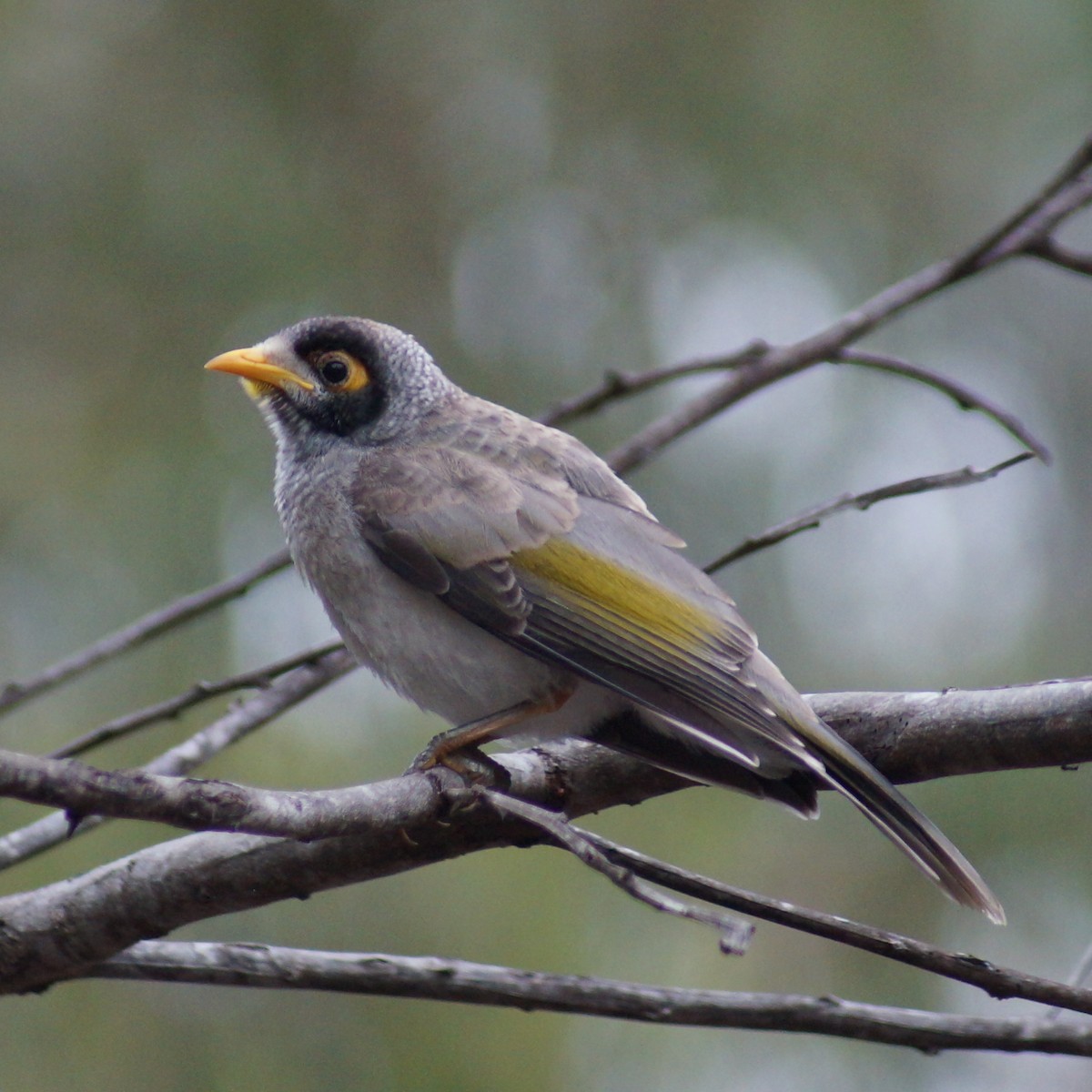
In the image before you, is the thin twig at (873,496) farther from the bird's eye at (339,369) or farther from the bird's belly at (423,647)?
the bird's eye at (339,369)

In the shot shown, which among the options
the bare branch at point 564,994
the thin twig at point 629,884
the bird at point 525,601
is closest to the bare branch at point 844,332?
the bird at point 525,601

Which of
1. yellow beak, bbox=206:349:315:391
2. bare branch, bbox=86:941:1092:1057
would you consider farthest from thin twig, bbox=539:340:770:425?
bare branch, bbox=86:941:1092:1057

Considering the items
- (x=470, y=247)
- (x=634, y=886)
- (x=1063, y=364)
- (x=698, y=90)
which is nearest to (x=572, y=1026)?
(x=634, y=886)

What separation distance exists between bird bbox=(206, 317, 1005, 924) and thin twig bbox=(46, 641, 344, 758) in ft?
0.54

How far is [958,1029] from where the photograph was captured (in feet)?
9.02

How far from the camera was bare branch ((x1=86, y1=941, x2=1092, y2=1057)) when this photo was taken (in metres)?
2.76

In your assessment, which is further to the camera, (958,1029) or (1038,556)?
(1038,556)

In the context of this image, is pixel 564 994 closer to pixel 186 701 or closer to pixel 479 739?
pixel 479 739

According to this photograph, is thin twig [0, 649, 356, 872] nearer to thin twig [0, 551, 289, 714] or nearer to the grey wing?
thin twig [0, 551, 289, 714]

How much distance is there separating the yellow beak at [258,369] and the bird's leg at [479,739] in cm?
141

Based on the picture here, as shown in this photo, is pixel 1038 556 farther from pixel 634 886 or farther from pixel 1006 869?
pixel 634 886

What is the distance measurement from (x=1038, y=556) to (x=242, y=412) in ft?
16.4

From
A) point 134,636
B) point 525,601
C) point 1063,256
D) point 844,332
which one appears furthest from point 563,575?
point 1063,256

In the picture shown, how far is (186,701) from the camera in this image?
139 inches
